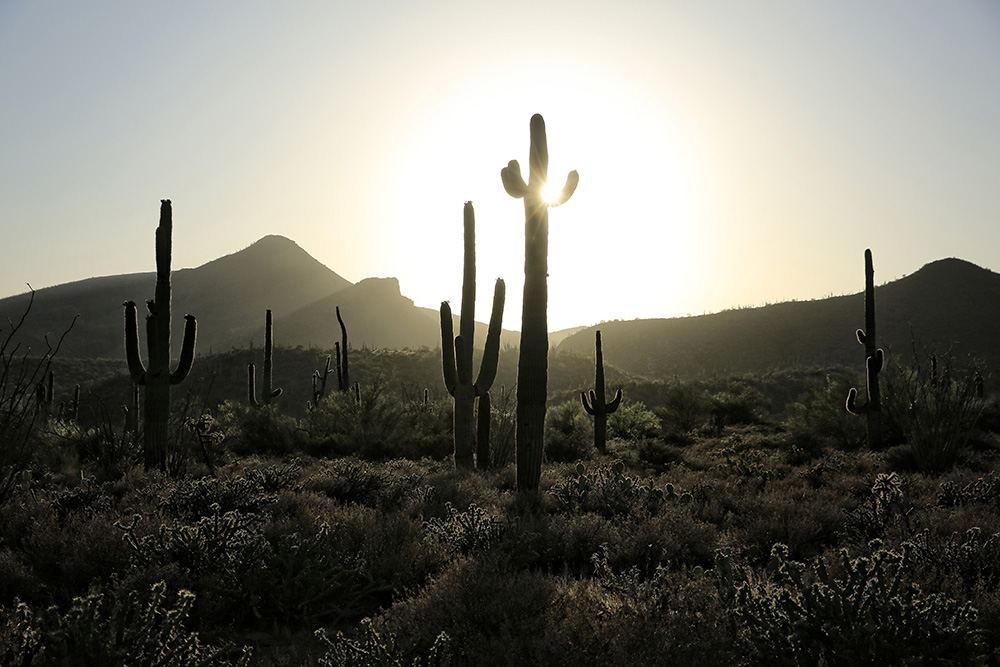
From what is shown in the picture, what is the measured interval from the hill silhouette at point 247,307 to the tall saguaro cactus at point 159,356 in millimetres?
72908

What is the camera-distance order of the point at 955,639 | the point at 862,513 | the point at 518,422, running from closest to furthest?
the point at 955,639
the point at 862,513
the point at 518,422

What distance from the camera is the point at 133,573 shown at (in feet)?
16.7

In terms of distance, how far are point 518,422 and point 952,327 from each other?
6948 cm

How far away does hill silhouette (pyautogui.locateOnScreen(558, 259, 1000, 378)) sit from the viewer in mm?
61156

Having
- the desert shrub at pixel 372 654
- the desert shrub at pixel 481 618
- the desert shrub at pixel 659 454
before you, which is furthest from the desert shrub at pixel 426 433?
the desert shrub at pixel 372 654

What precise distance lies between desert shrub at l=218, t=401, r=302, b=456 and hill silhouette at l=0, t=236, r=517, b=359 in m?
65.7

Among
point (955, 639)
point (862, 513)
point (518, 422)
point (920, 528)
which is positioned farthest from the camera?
point (518, 422)

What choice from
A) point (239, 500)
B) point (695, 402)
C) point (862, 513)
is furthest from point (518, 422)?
point (695, 402)

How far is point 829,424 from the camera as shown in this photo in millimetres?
19922

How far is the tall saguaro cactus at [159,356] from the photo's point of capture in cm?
1119

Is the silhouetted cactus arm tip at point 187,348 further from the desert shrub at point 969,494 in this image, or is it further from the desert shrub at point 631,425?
the desert shrub at point 631,425

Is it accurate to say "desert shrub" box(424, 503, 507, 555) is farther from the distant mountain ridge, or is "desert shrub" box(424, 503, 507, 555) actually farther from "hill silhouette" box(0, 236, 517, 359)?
"hill silhouette" box(0, 236, 517, 359)

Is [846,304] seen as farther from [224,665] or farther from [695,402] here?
[224,665]

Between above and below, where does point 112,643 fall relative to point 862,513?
above
